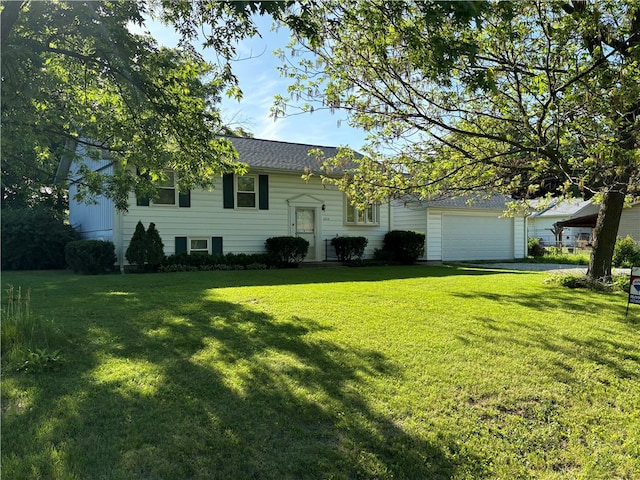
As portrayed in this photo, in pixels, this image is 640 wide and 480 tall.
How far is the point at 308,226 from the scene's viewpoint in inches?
663

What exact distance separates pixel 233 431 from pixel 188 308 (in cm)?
415

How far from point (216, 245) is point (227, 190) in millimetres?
1917

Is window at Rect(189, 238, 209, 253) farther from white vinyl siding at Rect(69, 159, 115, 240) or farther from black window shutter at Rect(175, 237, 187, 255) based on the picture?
white vinyl siding at Rect(69, 159, 115, 240)

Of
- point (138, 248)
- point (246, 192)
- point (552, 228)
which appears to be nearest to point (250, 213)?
point (246, 192)

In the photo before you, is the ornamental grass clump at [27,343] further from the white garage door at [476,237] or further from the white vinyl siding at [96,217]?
the white garage door at [476,237]

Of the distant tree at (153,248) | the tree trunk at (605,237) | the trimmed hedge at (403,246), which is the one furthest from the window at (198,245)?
the tree trunk at (605,237)

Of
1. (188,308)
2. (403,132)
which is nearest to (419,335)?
(188,308)

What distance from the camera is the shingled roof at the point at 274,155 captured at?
15.6 metres

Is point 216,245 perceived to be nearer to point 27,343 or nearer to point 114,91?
point 114,91

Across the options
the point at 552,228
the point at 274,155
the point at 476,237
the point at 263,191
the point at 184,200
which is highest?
the point at 274,155

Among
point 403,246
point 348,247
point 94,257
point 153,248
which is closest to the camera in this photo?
point 94,257

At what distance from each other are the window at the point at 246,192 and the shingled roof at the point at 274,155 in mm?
678

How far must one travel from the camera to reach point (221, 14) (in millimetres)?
5145

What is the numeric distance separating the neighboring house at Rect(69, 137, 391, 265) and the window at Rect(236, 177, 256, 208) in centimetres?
3
